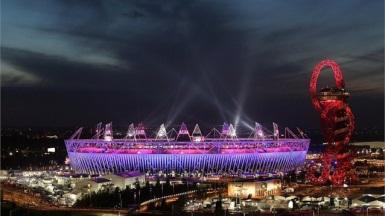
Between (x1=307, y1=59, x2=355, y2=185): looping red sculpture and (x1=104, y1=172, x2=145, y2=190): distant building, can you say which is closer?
(x1=307, y1=59, x2=355, y2=185): looping red sculpture

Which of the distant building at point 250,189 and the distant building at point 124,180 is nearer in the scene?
the distant building at point 250,189

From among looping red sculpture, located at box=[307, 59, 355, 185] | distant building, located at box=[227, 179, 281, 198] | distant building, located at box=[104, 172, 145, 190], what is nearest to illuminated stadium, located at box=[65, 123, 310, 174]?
distant building, located at box=[104, 172, 145, 190]

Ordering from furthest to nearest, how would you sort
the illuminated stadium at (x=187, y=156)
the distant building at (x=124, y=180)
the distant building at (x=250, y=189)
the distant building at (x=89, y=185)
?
the illuminated stadium at (x=187, y=156)
the distant building at (x=124, y=180)
the distant building at (x=89, y=185)
the distant building at (x=250, y=189)

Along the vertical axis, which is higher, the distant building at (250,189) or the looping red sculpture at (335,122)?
the looping red sculpture at (335,122)

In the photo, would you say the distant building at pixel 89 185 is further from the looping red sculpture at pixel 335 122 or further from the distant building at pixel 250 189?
the looping red sculpture at pixel 335 122

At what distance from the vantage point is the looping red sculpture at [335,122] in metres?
41.3

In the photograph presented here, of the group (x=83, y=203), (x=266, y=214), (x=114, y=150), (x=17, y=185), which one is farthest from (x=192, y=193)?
(x=114, y=150)

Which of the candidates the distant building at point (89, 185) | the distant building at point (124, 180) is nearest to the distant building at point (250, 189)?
the distant building at point (124, 180)

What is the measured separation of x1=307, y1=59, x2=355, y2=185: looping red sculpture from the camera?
41.3 metres

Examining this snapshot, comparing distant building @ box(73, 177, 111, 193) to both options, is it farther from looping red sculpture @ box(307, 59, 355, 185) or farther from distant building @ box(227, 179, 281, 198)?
looping red sculpture @ box(307, 59, 355, 185)

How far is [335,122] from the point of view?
41469mm

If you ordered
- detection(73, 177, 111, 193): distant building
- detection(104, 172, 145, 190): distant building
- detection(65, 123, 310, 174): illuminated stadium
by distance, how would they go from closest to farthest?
detection(73, 177, 111, 193): distant building → detection(104, 172, 145, 190): distant building → detection(65, 123, 310, 174): illuminated stadium

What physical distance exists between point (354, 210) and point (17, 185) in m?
29.6

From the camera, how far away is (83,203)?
115 ft
